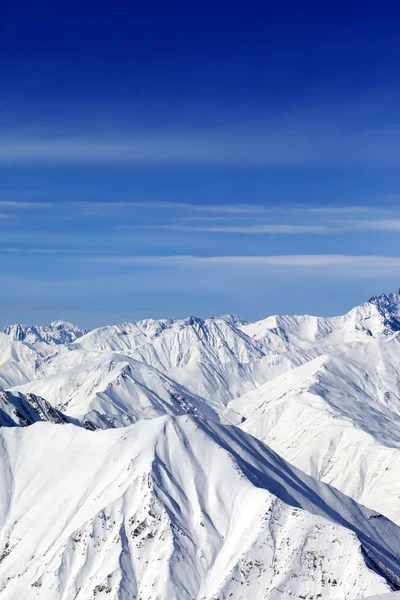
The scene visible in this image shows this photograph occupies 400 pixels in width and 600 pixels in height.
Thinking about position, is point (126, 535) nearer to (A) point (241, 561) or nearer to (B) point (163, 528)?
(B) point (163, 528)

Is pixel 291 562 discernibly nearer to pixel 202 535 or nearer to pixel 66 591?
pixel 202 535

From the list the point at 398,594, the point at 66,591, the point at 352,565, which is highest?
the point at 398,594

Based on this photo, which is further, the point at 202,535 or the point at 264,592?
the point at 202,535

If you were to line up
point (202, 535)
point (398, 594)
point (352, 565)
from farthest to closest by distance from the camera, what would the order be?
point (202, 535), point (352, 565), point (398, 594)

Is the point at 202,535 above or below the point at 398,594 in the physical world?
below

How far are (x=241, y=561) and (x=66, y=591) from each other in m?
43.5

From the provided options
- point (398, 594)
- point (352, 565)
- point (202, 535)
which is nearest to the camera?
point (398, 594)

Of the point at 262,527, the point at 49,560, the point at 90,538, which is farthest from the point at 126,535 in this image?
the point at 262,527

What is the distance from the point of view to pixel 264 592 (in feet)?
580

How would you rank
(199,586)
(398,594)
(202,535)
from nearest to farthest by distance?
1. (398,594)
2. (199,586)
3. (202,535)

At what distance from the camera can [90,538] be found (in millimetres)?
194750

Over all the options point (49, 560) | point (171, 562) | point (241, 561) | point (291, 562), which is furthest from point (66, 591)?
point (291, 562)

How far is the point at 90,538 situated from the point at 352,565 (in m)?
65.8

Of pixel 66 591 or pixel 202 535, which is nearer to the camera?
pixel 66 591
